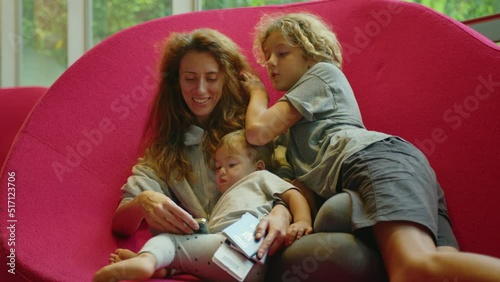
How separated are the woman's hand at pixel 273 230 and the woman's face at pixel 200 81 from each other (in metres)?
0.38

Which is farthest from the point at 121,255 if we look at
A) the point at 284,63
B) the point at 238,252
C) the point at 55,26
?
the point at 55,26

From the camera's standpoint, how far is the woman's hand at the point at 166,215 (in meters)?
1.26

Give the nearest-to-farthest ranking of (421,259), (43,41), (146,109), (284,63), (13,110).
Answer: (421,259)
(284,63)
(146,109)
(13,110)
(43,41)

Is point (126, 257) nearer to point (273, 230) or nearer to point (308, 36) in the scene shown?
point (273, 230)

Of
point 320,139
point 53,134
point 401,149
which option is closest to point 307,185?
point 320,139

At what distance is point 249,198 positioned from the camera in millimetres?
1340

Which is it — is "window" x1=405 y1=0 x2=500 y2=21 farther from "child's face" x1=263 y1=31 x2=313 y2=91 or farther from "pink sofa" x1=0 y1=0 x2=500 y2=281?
"child's face" x1=263 y1=31 x2=313 y2=91

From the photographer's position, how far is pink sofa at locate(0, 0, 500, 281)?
1324 millimetres

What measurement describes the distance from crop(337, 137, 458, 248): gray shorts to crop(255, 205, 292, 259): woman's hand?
0.45 ft

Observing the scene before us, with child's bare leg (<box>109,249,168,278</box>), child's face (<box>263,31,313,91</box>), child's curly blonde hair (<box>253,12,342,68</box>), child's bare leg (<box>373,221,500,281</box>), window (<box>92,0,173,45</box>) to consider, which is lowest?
child's bare leg (<box>109,249,168,278</box>)

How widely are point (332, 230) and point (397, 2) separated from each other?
2.36 ft

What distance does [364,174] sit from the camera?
47.6 inches

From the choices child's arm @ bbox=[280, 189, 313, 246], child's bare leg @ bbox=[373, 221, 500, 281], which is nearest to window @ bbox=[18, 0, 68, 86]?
child's arm @ bbox=[280, 189, 313, 246]

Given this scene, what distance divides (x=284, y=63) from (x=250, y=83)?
0.43 ft
